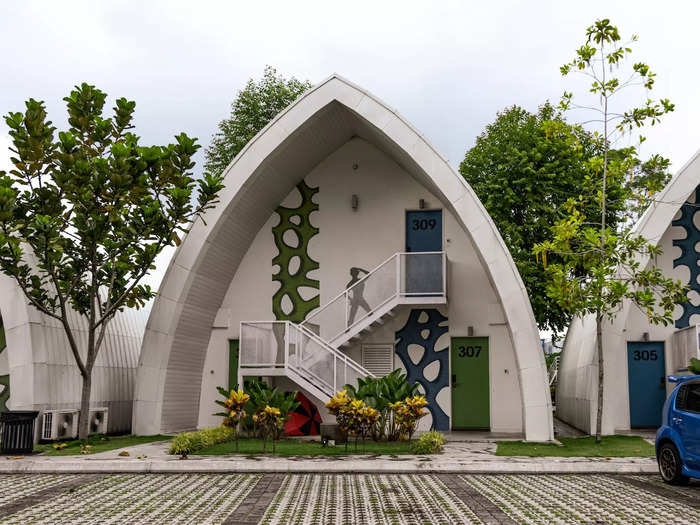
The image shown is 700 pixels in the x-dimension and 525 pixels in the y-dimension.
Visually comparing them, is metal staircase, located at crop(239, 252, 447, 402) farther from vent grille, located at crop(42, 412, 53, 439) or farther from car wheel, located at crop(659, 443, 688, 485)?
car wheel, located at crop(659, 443, 688, 485)

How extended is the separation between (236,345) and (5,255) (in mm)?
7682

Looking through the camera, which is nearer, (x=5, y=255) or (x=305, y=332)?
(x=5, y=255)

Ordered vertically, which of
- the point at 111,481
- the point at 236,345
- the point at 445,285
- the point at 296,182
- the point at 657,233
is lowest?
the point at 111,481

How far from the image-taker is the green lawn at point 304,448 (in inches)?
622

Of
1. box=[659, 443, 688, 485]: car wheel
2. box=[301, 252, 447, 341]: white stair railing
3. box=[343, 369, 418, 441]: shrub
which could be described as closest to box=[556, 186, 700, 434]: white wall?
box=[301, 252, 447, 341]: white stair railing

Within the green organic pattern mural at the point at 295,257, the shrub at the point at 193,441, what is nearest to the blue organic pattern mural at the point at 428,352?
the green organic pattern mural at the point at 295,257

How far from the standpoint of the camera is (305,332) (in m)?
19.0

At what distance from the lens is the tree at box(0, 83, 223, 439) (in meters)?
17.0

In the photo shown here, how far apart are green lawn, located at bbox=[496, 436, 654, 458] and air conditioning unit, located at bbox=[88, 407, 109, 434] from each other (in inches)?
407

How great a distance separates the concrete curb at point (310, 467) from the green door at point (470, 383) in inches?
271

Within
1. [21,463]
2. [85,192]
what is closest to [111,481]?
[21,463]

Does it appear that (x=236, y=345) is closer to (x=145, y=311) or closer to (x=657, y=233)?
(x=145, y=311)

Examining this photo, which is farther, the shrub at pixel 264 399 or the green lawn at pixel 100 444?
the shrub at pixel 264 399

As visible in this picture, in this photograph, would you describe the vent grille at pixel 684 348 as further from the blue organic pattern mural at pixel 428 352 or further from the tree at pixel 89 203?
the tree at pixel 89 203
